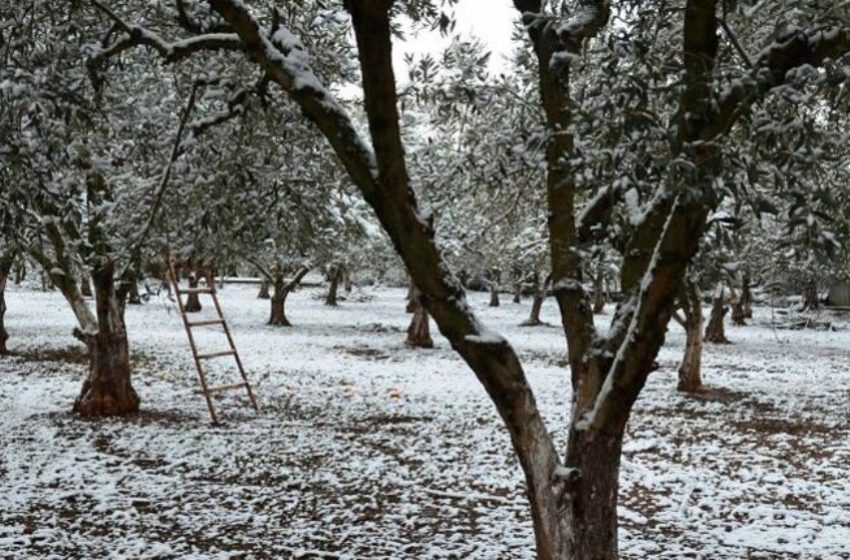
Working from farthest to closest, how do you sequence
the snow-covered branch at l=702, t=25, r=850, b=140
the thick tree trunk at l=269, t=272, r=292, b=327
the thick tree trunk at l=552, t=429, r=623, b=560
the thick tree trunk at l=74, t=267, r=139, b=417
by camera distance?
the thick tree trunk at l=269, t=272, r=292, b=327 < the thick tree trunk at l=74, t=267, r=139, b=417 < the thick tree trunk at l=552, t=429, r=623, b=560 < the snow-covered branch at l=702, t=25, r=850, b=140

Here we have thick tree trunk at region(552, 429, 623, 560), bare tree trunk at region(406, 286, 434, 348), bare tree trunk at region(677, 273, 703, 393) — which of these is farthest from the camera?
bare tree trunk at region(406, 286, 434, 348)

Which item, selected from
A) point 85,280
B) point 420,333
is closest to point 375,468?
point 85,280

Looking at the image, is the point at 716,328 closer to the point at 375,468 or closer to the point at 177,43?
the point at 375,468

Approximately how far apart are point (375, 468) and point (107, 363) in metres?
4.72

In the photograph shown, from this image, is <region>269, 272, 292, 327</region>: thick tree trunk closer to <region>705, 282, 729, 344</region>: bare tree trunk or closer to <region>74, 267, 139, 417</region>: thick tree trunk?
<region>705, 282, 729, 344</region>: bare tree trunk

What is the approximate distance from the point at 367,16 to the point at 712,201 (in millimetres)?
1811

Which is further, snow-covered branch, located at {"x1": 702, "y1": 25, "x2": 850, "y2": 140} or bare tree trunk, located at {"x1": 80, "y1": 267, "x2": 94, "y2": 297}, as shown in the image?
bare tree trunk, located at {"x1": 80, "y1": 267, "x2": 94, "y2": 297}

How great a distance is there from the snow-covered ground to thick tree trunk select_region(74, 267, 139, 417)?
0.42 meters

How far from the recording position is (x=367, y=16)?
11.7 feet

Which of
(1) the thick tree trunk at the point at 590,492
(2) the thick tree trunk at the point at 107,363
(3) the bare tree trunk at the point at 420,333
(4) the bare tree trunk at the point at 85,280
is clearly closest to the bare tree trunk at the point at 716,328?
(3) the bare tree trunk at the point at 420,333

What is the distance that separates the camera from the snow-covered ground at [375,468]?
6.46 metres

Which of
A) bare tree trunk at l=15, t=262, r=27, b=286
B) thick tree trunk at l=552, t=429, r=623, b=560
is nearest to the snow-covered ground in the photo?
thick tree trunk at l=552, t=429, r=623, b=560

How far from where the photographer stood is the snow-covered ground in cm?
646

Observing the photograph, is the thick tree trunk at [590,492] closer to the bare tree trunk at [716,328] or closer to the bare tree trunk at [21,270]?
the bare tree trunk at [21,270]
